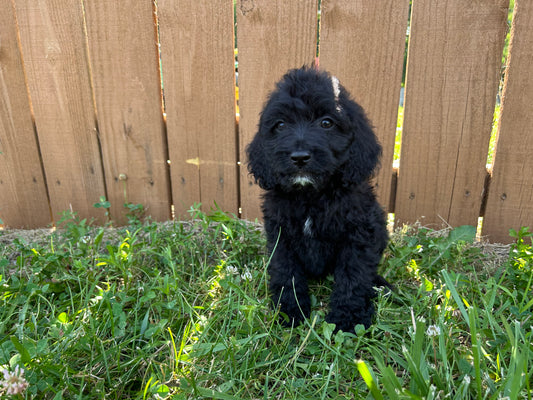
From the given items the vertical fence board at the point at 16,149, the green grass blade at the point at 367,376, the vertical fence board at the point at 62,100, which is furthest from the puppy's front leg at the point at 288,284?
the vertical fence board at the point at 16,149

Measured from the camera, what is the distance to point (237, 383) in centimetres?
186

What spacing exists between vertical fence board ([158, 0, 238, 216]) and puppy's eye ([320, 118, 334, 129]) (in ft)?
4.15

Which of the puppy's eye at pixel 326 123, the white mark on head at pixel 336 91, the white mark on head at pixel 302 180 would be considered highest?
the white mark on head at pixel 336 91

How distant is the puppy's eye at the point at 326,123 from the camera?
86.4 inches

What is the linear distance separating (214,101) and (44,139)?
161 cm

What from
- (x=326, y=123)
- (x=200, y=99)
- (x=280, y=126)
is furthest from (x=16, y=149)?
(x=326, y=123)

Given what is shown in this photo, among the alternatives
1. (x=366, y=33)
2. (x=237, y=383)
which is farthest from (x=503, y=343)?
(x=366, y=33)

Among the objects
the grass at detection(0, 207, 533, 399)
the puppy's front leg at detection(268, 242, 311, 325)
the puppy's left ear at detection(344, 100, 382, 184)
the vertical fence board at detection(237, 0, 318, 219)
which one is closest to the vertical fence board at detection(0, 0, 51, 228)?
the grass at detection(0, 207, 533, 399)

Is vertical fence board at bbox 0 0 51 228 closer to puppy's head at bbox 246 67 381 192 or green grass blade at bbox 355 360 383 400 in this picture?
puppy's head at bbox 246 67 381 192

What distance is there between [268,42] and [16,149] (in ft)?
8.07

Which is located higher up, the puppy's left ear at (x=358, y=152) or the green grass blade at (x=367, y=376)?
the puppy's left ear at (x=358, y=152)

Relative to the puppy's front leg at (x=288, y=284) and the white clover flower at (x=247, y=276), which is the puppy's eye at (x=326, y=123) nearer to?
the puppy's front leg at (x=288, y=284)

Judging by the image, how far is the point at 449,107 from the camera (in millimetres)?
3031

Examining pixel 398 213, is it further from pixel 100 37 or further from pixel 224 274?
pixel 100 37
